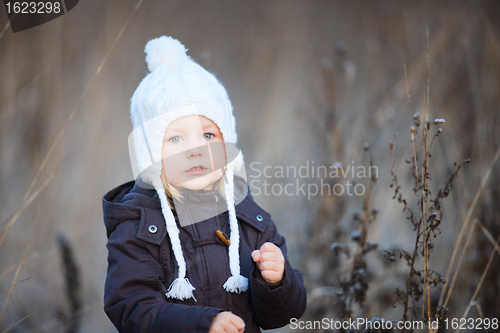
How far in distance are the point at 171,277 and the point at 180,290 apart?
0.08 m

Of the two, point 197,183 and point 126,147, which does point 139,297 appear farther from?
point 126,147

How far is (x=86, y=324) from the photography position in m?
2.42

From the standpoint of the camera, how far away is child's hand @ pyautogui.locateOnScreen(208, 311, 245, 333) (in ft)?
3.84

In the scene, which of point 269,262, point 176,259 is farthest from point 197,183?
point 269,262

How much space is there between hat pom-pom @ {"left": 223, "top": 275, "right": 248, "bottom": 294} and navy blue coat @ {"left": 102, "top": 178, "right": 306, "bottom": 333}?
0.03 meters

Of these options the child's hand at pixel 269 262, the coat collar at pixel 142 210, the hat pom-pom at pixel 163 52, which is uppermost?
the hat pom-pom at pixel 163 52

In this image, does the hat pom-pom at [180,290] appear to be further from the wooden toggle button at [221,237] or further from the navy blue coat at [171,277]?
the wooden toggle button at [221,237]

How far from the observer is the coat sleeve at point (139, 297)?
3.89 feet

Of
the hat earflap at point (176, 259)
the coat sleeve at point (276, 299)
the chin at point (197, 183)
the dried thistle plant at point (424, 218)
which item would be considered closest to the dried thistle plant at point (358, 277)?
the dried thistle plant at point (424, 218)

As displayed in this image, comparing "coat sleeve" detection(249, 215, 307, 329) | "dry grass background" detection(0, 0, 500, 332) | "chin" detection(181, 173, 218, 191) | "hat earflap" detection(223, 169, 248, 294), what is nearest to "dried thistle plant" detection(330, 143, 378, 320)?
"dry grass background" detection(0, 0, 500, 332)

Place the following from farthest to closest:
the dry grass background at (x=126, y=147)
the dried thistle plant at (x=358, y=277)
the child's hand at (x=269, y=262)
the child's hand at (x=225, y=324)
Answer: the dry grass background at (x=126, y=147) → the dried thistle plant at (x=358, y=277) → the child's hand at (x=269, y=262) → the child's hand at (x=225, y=324)

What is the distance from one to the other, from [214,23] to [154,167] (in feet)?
11.1

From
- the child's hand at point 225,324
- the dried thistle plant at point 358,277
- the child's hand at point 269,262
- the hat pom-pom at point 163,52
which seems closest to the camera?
the child's hand at point 225,324

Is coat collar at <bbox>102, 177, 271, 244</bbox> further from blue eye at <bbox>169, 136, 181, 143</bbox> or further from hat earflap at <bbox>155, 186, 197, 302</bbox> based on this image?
blue eye at <bbox>169, 136, 181, 143</bbox>
